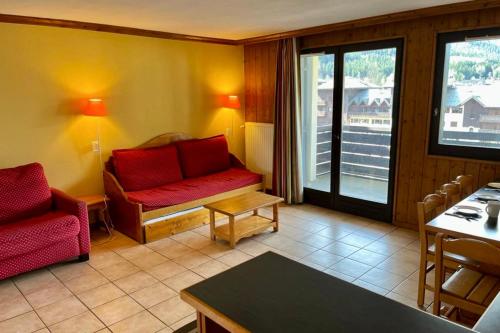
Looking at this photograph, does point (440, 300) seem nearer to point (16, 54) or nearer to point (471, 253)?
point (471, 253)

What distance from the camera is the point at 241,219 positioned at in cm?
438

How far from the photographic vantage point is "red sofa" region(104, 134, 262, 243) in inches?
157

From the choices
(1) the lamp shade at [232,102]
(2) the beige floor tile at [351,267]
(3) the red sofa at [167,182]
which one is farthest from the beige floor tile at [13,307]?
(1) the lamp shade at [232,102]

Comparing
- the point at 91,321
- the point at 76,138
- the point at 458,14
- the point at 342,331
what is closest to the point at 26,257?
the point at 91,321

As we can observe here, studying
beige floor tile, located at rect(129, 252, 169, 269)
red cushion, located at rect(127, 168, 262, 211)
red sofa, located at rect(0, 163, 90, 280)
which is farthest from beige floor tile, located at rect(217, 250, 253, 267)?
red sofa, located at rect(0, 163, 90, 280)

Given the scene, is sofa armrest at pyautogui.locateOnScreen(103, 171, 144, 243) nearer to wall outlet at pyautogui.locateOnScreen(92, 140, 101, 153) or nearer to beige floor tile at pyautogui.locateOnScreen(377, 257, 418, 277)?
wall outlet at pyautogui.locateOnScreen(92, 140, 101, 153)

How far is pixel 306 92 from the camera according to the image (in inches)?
201

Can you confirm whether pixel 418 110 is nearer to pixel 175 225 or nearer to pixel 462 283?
pixel 462 283

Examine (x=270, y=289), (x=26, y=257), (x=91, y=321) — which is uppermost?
(x=270, y=289)

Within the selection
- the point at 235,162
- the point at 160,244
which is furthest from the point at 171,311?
the point at 235,162

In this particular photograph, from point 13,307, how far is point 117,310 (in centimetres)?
81

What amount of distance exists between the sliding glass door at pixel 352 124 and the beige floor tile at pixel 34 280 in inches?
131

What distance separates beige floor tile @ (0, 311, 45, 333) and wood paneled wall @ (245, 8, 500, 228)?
368cm

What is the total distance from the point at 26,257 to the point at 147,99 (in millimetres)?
2306
